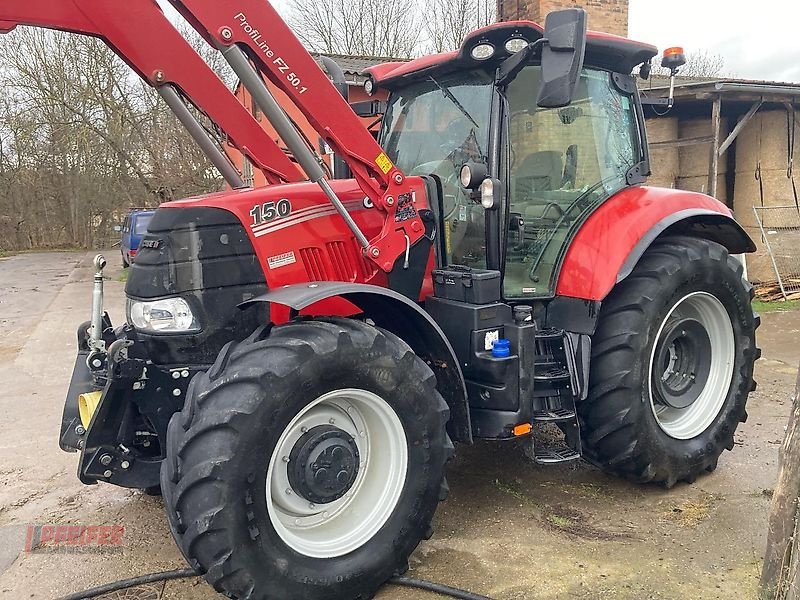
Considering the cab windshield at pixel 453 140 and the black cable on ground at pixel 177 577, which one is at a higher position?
the cab windshield at pixel 453 140

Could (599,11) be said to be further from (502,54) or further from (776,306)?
(502,54)

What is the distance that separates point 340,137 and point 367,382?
1158 mm

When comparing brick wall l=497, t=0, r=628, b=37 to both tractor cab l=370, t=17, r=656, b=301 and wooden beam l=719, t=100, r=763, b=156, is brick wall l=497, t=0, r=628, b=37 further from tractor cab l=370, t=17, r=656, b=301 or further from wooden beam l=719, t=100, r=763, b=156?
tractor cab l=370, t=17, r=656, b=301

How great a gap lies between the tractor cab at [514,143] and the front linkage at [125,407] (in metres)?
1.58

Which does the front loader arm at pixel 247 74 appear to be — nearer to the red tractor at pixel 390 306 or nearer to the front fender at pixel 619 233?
the red tractor at pixel 390 306

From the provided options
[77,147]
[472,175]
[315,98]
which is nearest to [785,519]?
[472,175]

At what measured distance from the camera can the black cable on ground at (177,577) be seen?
284cm

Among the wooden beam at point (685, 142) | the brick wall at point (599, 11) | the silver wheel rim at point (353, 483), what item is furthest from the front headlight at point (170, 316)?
the brick wall at point (599, 11)

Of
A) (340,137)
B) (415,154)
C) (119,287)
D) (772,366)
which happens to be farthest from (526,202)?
(119,287)

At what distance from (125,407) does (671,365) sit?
3109 mm

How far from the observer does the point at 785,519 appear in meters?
2.51

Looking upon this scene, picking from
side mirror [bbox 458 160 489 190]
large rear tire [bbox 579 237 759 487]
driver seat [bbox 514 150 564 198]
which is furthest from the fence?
side mirror [bbox 458 160 489 190]

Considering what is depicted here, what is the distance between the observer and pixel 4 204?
86.9 feet

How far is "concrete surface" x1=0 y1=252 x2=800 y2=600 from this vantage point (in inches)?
117
